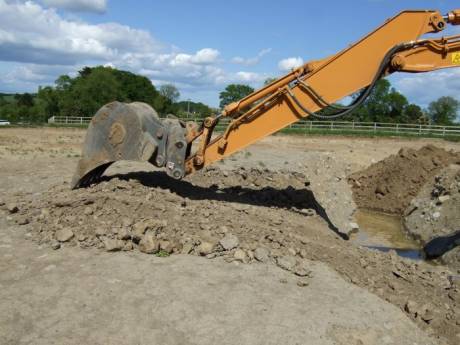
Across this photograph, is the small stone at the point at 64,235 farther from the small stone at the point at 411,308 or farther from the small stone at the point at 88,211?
the small stone at the point at 411,308

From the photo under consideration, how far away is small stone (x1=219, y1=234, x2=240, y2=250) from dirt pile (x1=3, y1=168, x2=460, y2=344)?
13mm

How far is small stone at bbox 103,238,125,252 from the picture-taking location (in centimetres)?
633

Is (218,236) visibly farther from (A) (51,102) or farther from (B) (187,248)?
(A) (51,102)

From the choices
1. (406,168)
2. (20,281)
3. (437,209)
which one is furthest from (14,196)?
(406,168)

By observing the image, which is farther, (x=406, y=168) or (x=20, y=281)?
(x=406, y=168)

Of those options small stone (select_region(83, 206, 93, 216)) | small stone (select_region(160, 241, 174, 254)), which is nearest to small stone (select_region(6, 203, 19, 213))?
small stone (select_region(83, 206, 93, 216))

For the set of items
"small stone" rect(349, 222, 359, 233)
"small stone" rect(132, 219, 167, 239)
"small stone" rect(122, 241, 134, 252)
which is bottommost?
"small stone" rect(349, 222, 359, 233)

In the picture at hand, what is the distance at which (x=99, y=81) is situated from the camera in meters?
59.7

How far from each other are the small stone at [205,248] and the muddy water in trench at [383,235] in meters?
5.36

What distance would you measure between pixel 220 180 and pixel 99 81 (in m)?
52.2

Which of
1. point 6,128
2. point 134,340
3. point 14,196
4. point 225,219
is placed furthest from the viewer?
point 6,128

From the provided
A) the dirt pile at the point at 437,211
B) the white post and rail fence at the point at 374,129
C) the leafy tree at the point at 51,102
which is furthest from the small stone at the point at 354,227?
the leafy tree at the point at 51,102

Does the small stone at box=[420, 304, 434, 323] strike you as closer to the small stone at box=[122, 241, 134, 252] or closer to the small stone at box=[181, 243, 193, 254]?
the small stone at box=[181, 243, 193, 254]

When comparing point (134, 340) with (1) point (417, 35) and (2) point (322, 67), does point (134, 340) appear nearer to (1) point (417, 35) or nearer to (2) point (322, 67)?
(2) point (322, 67)
